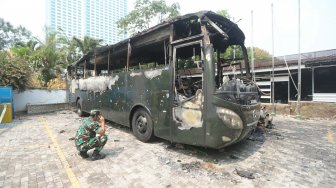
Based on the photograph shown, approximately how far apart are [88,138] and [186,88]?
104 inches

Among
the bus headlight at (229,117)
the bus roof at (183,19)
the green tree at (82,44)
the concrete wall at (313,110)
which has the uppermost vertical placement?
the green tree at (82,44)

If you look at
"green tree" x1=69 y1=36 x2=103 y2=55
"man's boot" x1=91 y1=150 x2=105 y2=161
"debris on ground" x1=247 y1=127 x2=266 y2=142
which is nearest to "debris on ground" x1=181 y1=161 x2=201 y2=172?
"man's boot" x1=91 y1=150 x2=105 y2=161

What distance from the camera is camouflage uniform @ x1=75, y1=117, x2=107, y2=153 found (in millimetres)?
4719

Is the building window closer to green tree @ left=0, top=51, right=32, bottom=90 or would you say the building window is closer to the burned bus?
the burned bus

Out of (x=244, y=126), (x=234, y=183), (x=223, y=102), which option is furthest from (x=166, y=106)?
(x=234, y=183)

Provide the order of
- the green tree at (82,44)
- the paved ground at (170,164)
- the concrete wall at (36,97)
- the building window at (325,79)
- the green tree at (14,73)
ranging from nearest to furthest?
the paved ground at (170,164), the green tree at (14,73), the building window at (325,79), the concrete wall at (36,97), the green tree at (82,44)

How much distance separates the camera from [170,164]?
14.6 feet

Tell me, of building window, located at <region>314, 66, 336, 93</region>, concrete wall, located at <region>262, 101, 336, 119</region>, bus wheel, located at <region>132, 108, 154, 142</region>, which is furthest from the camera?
building window, located at <region>314, 66, 336, 93</region>

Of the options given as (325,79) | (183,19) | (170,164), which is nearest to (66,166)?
(170,164)

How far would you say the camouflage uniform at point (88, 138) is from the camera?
15.5 ft

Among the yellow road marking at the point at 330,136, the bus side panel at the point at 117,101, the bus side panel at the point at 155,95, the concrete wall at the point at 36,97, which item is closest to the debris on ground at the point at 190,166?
the bus side panel at the point at 155,95

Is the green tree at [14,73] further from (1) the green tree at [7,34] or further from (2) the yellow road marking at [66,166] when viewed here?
(1) the green tree at [7,34]

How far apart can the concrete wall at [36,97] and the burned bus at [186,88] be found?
28.0 feet

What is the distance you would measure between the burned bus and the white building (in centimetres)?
3216
